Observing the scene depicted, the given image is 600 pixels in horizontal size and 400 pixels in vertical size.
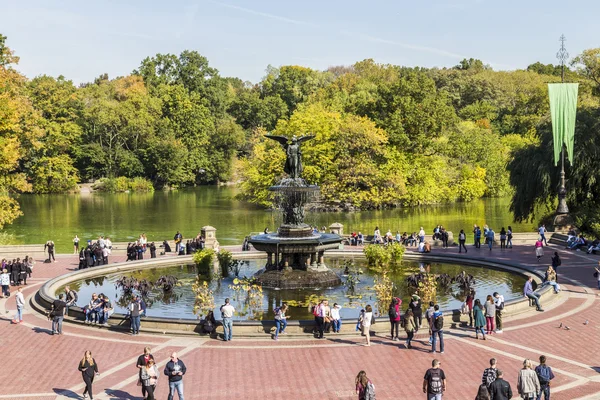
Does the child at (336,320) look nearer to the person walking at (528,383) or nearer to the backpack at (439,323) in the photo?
the backpack at (439,323)

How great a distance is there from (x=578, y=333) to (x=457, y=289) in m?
7.54

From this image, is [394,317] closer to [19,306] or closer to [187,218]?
[19,306]

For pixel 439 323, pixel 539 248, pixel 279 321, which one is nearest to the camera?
pixel 439 323

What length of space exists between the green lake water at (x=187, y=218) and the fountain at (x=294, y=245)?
58.4 ft

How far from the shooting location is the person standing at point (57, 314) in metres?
21.8

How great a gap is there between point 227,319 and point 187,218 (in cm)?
4717

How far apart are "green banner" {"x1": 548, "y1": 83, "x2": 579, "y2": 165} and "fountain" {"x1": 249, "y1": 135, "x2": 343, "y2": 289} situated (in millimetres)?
18678

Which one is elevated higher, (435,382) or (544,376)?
(435,382)

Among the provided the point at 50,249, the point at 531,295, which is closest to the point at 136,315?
the point at 531,295

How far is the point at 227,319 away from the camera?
2086cm

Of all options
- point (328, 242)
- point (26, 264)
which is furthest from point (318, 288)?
point (26, 264)

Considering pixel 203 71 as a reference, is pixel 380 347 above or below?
below

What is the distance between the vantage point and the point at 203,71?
13212cm

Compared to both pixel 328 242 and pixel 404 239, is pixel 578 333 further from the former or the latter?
pixel 404 239
